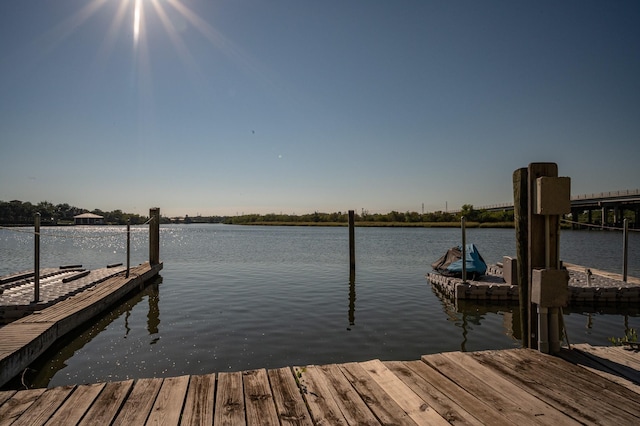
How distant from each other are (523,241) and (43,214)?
184 m

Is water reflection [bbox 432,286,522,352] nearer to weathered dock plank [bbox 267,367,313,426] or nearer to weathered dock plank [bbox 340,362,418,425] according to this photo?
weathered dock plank [bbox 340,362,418,425]

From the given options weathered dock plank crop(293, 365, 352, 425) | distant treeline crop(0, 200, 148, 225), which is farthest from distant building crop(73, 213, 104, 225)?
weathered dock plank crop(293, 365, 352, 425)

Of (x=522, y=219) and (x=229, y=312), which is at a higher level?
(x=522, y=219)

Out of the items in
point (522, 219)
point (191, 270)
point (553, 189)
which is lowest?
point (191, 270)

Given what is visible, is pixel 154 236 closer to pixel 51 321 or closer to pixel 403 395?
pixel 51 321

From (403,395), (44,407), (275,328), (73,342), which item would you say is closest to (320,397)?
(403,395)

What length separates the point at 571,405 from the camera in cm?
337

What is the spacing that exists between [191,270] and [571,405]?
20444 mm

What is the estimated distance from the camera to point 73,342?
8.75 metres

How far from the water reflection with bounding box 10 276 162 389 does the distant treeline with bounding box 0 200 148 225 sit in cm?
9592

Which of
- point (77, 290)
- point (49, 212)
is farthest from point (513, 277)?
point (49, 212)

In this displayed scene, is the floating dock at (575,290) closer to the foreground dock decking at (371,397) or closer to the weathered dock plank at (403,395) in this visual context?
the foreground dock decking at (371,397)

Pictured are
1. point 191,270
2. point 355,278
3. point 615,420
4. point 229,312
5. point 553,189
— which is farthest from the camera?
point 191,270

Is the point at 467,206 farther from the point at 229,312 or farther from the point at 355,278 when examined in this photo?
the point at 229,312
